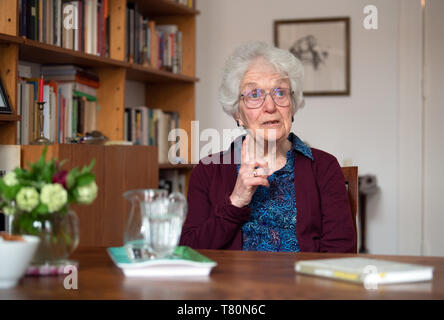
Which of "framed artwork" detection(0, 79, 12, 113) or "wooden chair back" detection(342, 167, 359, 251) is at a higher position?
"framed artwork" detection(0, 79, 12, 113)

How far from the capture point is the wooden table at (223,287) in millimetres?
970

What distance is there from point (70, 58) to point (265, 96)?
1.28m

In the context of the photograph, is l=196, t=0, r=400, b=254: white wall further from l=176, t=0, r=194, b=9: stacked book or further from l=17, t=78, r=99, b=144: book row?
l=17, t=78, r=99, b=144: book row

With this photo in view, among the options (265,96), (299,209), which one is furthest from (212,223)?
(265,96)

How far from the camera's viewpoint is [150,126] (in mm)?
3662

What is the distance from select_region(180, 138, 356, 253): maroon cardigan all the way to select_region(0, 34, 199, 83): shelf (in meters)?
1.03

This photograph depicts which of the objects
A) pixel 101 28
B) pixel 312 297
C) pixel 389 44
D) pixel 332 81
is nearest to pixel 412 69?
pixel 389 44

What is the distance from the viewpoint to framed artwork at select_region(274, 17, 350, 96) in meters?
4.16

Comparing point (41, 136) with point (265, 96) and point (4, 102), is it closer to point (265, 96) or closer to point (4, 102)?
point (4, 102)

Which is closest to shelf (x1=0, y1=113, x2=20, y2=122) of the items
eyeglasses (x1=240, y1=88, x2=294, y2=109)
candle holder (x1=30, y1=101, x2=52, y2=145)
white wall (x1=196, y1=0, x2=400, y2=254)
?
candle holder (x1=30, y1=101, x2=52, y2=145)

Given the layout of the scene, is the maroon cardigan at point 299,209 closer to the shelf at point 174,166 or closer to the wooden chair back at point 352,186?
the wooden chair back at point 352,186

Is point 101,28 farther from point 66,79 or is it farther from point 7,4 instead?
point 7,4

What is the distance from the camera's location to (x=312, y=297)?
0.96m
